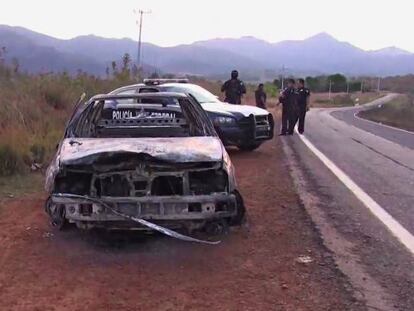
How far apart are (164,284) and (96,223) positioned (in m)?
1.07

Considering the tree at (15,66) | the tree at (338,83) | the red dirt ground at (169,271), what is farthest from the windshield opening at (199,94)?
the tree at (338,83)

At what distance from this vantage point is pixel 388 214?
7258mm

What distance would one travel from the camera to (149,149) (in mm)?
5699

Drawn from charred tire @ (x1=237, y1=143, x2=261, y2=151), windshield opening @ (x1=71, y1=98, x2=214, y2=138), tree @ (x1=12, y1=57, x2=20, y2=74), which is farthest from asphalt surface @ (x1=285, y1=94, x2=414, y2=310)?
tree @ (x1=12, y1=57, x2=20, y2=74)

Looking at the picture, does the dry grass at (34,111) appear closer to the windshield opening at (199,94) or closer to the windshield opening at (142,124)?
the windshield opening at (199,94)

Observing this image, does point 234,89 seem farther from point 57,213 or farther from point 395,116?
point 395,116

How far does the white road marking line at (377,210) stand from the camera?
6172mm

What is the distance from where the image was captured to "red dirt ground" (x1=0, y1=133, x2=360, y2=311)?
4.45 metres

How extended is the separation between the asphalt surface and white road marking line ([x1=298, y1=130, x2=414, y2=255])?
65 millimetres

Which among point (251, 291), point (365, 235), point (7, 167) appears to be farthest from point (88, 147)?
point (7, 167)

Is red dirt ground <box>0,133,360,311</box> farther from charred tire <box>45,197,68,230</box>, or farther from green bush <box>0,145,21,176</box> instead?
green bush <box>0,145,21,176</box>

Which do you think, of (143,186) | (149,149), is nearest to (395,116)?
(149,149)

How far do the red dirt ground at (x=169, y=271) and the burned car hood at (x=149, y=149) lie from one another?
0.85 m

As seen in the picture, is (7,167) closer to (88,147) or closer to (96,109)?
(96,109)
